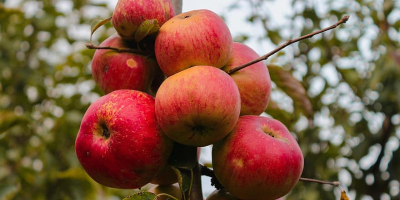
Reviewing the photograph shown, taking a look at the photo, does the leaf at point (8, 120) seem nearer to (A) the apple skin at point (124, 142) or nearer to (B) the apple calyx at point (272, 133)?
(A) the apple skin at point (124, 142)

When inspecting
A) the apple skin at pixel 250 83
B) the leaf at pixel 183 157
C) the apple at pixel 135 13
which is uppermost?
the apple at pixel 135 13

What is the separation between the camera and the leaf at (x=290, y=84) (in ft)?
5.65

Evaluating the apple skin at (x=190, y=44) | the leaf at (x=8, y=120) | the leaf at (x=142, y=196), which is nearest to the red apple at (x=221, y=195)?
the leaf at (x=142, y=196)

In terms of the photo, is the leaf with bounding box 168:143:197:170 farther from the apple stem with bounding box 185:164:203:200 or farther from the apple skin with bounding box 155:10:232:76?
the apple skin with bounding box 155:10:232:76

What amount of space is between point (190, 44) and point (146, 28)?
0.13 meters

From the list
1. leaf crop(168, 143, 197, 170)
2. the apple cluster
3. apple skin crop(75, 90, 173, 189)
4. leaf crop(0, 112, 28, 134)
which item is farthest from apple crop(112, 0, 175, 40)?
leaf crop(0, 112, 28, 134)

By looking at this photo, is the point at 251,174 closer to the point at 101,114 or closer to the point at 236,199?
the point at 236,199

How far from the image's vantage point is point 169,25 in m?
1.31

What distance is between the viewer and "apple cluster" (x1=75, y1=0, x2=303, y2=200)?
1.17 meters

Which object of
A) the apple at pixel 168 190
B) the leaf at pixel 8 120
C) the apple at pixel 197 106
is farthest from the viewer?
the leaf at pixel 8 120

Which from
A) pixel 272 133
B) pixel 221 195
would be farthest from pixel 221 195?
pixel 272 133

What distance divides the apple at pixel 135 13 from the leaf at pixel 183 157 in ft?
1.19

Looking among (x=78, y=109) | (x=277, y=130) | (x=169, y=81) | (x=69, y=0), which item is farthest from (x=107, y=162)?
(x=69, y=0)

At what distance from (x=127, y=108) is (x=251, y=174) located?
36 cm
